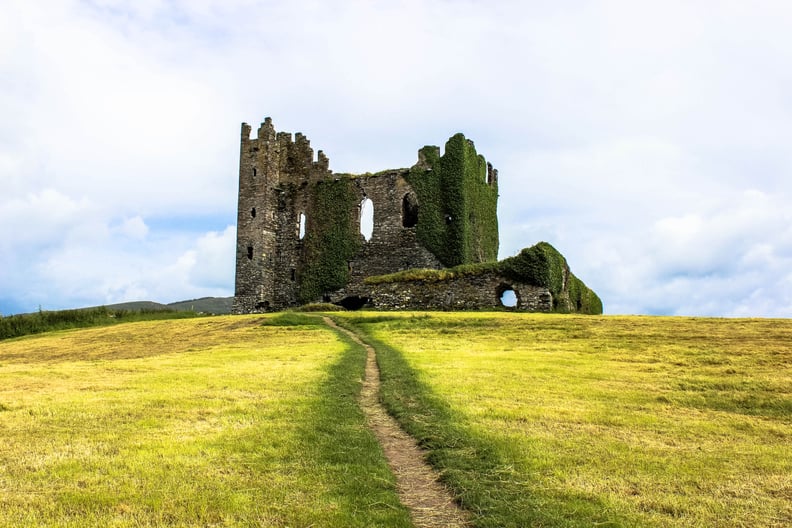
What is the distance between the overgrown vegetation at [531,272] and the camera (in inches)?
1624

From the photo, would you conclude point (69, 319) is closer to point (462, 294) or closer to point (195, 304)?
point (462, 294)

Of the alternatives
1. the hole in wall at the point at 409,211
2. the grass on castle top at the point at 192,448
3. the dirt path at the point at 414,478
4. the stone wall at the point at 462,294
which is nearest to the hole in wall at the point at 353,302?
the stone wall at the point at 462,294

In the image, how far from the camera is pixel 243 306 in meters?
51.9

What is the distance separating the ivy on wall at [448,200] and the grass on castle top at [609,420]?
66.0 feet

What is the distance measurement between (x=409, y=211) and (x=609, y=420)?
37.9m

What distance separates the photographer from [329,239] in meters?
52.3

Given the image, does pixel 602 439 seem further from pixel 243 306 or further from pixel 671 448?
pixel 243 306

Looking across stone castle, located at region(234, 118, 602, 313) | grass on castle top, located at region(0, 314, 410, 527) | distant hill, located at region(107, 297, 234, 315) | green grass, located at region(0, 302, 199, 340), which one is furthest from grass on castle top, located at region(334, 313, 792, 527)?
distant hill, located at region(107, 297, 234, 315)

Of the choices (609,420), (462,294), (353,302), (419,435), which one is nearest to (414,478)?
(419,435)

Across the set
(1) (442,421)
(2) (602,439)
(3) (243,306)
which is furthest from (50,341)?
(2) (602,439)

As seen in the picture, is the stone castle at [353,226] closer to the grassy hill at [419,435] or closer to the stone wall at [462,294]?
the stone wall at [462,294]

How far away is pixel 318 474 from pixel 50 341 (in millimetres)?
33513

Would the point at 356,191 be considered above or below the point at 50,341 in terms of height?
above

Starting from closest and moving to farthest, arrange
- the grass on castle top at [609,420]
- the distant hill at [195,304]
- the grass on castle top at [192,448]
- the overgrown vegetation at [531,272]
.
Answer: the grass on castle top at [192,448]
the grass on castle top at [609,420]
the overgrown vegetation at [531,272]
the distant hill at [195,304]
